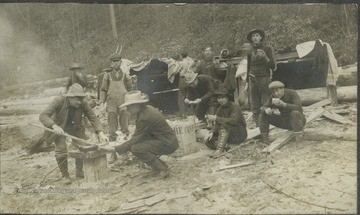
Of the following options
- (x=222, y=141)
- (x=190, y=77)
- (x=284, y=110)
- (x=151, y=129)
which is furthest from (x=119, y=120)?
(x=284, y=110)

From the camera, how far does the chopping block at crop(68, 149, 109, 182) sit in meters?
5.12

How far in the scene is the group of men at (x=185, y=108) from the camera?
5.20 m

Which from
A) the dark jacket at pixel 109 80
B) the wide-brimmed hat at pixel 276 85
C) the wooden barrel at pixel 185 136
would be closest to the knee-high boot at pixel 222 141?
the wooden barrel at pixel 185 136

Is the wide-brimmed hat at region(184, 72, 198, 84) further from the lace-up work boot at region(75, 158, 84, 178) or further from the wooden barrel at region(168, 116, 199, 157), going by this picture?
the lace-up work boot at region(75, 158, 84, 178)

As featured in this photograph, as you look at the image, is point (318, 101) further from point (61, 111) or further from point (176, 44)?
point (61, 111)

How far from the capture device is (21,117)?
614 cm

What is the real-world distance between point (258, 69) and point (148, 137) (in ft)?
7.16

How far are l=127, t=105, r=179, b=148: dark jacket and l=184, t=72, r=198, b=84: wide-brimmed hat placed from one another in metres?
1.33

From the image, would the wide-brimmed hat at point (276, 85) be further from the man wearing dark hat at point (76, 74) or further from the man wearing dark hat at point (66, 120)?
the man wearing dark hat at point (76, 74)

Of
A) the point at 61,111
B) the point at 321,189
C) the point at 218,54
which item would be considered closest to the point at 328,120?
the point at 321,189

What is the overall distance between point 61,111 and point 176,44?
7.33ft

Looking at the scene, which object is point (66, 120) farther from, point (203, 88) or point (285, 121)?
point (285, 121)

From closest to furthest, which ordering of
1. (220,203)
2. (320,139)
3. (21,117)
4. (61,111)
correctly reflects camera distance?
(220,203) → (61,111) → (320,139) → (21,117)

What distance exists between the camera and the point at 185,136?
5855mm
